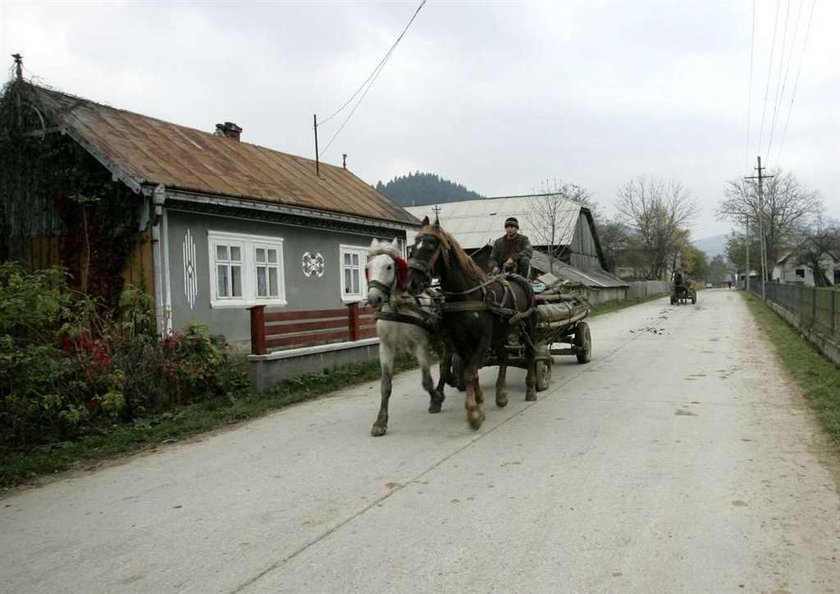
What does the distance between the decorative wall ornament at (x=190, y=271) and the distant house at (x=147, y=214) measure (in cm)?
2

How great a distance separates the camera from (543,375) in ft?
30.6

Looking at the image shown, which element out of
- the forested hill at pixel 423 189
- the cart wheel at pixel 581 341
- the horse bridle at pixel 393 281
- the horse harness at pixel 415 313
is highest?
the forested hill at pixel 423 189

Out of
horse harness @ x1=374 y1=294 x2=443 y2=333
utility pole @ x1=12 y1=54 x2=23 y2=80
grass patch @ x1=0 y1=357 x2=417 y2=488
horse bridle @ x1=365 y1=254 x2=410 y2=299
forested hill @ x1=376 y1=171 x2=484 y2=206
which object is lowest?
grass patch @ x1=0 y1=357 x2=417 y2=488

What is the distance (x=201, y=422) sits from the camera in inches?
311

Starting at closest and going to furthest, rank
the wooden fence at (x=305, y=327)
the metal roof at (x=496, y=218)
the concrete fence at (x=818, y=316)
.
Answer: the wooden fence at (x=305, y=327) → the concrete fence at (x=818, y=316) → the metal roof at (x=496, y=218)

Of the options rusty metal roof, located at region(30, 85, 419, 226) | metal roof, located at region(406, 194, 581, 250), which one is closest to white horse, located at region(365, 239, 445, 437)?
rusty metal roof, located at region(30, 85, 419, 226)

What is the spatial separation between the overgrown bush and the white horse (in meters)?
3.32

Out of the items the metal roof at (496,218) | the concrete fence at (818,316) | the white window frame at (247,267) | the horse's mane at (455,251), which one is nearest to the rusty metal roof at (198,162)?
the white window frame at (247,267)

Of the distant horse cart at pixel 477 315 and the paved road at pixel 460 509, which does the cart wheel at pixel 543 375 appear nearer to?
the distant horse cart at pixel 477 315

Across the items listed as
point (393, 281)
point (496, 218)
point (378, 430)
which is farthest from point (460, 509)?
point (496, 218)

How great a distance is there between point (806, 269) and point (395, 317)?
83800 millimetres

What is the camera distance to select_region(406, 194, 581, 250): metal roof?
43375 mm

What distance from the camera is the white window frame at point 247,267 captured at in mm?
12820

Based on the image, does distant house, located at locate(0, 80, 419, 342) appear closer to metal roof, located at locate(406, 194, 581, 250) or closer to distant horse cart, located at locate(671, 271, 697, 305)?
metal roof, located at locate(406, 194, 581, 250)
